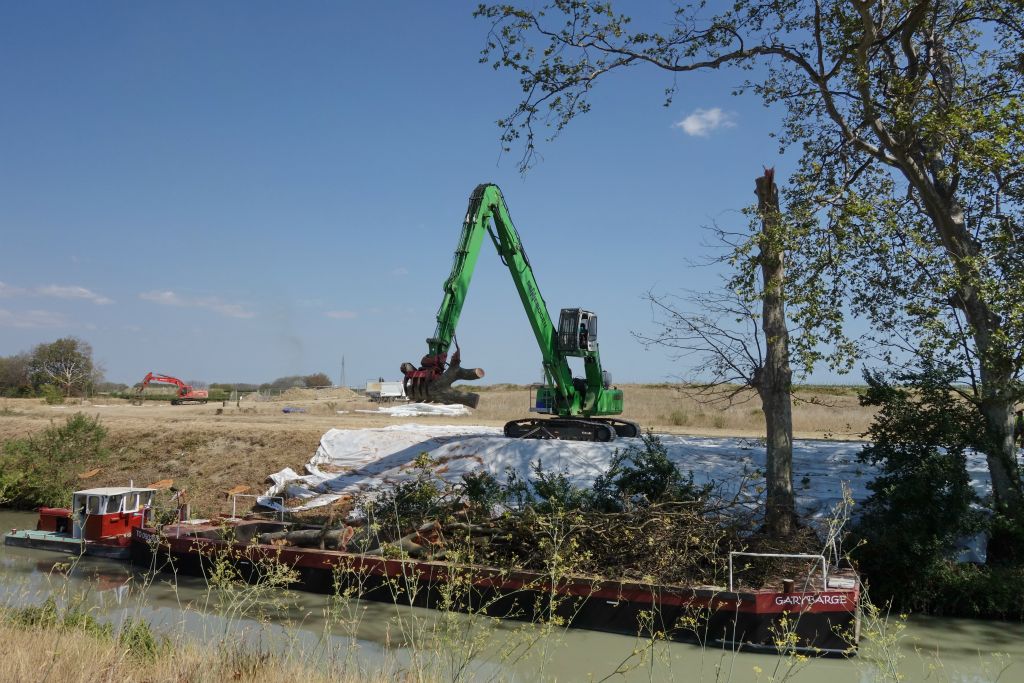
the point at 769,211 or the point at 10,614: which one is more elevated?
the point at 769,211

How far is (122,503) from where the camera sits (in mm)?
17562

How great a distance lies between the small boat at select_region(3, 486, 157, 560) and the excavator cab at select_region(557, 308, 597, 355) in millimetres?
11085

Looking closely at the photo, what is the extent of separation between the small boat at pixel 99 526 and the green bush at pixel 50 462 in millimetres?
5842

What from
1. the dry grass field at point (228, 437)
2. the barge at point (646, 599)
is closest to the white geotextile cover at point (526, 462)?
the dry grass field at point (228, 437)

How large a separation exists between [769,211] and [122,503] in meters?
14.5

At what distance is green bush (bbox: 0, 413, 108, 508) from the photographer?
23812 millimetres

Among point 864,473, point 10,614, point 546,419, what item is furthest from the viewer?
point 546,419

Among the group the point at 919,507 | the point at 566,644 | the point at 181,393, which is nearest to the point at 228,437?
the point at 566,644

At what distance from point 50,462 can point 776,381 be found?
21.9m

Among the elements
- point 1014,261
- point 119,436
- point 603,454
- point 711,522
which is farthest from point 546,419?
point 119,436

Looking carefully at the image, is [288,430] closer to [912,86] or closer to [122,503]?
[122,503]

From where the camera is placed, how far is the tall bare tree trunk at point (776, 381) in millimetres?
13492

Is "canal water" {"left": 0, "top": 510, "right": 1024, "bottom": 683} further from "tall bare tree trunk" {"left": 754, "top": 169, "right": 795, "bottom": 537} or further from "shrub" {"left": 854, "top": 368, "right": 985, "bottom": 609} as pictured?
"tall bare tree trunk" {"left": 754, "top": 169, "right": 795, "bottom": 537}

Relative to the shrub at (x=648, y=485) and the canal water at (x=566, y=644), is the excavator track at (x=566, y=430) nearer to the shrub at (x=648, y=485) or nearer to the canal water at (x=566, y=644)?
the shrub at (x=648, y=485)
